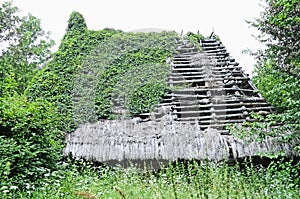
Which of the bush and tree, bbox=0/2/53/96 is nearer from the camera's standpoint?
the bush

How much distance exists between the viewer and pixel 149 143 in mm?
6227

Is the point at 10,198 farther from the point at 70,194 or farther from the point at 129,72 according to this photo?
the point at 129,72

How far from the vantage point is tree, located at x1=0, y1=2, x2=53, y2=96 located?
16.1m

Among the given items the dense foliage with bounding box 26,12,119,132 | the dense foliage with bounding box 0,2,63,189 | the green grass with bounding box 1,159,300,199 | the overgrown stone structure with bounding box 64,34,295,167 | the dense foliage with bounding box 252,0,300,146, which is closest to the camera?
the green grass with bounding box 1,159,300,199

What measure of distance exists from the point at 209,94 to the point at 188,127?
1.70 metres

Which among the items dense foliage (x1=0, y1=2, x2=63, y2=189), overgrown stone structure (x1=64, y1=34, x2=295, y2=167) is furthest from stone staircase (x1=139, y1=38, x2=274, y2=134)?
dense foliage (x1=0, y1=2, x2=63, y2=189)

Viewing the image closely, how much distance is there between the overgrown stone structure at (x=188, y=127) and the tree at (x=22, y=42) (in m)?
9.51

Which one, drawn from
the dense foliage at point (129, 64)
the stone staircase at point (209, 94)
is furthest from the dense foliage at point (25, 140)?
the stone staircase at point (209, 94)

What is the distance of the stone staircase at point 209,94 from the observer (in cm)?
729

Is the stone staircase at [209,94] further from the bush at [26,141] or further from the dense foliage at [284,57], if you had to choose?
the bush at [26,141]

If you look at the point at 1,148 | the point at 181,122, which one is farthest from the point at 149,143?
the point at 1,148

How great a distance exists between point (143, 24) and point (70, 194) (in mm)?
9367

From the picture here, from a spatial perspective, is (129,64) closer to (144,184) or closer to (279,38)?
(279,38)

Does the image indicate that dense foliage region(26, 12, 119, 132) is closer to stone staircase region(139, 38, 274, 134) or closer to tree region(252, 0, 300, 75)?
stone staircase region(139, 38, 274, 134)
